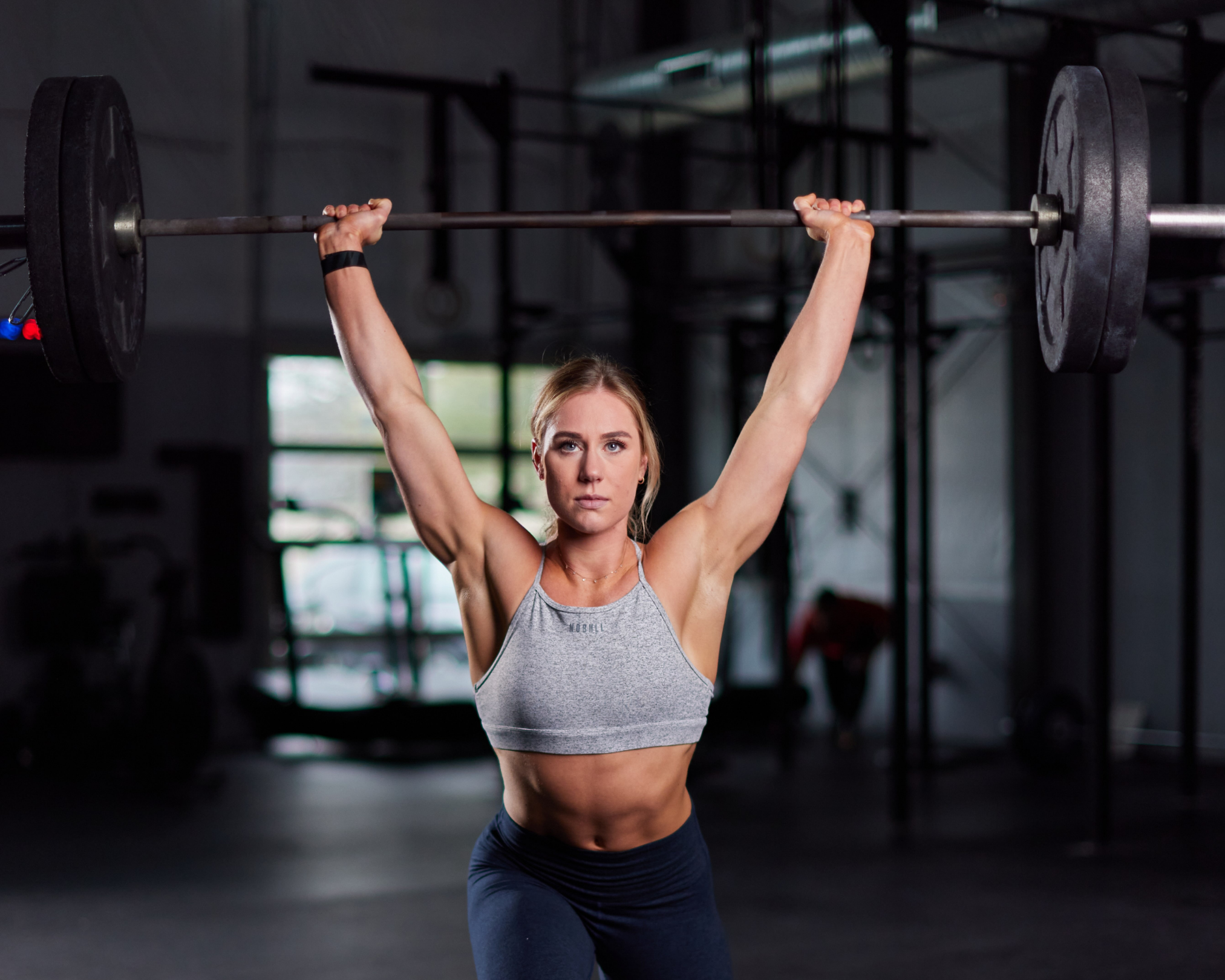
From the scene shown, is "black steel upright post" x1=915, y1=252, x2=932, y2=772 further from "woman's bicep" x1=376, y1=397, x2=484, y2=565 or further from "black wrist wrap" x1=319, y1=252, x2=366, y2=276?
"woman's bicep" x1=376, y1=397, x2=484, y2=565

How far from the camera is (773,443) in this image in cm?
175

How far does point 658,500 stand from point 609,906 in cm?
689

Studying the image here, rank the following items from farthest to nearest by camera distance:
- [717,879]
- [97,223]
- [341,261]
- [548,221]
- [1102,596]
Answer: [1102,596] < [717,879] < [548,221] < [97,223] < [341,261]

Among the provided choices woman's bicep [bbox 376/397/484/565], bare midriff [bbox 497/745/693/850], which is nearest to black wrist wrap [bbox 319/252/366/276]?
woman's bicep [bbox 376/397/484/565]

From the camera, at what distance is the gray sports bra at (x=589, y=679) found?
1639 millimetres

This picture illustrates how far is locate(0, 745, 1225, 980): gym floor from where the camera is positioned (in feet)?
12.0

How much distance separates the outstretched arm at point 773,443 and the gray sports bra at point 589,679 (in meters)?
0.13

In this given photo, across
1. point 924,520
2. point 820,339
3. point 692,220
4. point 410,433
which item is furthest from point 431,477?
point 924,520

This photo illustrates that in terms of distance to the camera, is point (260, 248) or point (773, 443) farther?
point (260, 248)

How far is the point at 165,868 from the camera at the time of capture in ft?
15.4

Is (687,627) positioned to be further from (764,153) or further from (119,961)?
(764,153)

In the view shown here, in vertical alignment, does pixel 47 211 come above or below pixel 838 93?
below

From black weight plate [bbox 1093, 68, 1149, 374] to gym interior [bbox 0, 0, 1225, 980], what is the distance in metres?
2.21

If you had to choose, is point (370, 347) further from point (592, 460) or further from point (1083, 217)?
point (1083, 217)
